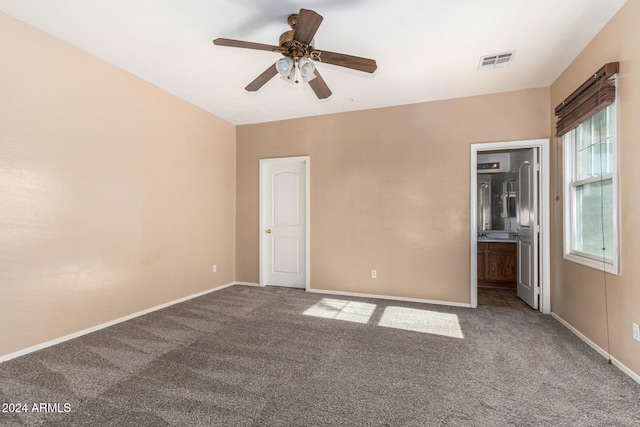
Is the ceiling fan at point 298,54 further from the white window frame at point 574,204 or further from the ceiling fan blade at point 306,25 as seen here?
the white window frame at point 574,204

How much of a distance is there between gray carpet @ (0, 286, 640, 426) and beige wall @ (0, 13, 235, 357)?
0.38m

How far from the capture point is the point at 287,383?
205 cm

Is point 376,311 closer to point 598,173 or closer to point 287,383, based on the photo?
point 287,383

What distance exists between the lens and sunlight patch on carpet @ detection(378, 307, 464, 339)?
3.03m

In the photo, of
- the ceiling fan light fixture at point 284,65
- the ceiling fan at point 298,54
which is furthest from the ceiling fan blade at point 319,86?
the ceiling fan light fixture at point 284,65

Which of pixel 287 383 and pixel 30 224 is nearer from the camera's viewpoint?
pixel 287 383

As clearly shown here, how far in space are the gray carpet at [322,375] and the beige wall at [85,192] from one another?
38 centimetres

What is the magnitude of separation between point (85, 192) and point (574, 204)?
16.6 feet

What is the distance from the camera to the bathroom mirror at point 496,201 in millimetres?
5324

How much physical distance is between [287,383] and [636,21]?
11.8 feet

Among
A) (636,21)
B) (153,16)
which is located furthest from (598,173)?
(153,16)

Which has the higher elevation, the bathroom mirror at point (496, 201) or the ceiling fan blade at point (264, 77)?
the ceiling fan blade at point (264, 77)

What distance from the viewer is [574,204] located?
10.2ft

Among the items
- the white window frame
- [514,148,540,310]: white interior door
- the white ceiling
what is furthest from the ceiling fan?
[514,148,540,310]: white interior door
